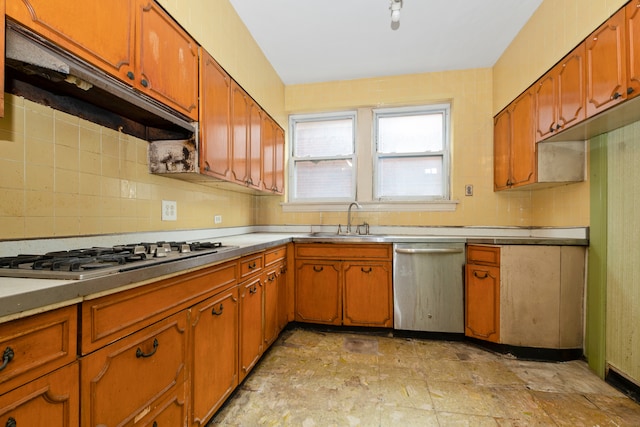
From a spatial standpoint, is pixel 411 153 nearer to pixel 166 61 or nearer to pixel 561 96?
pixel 561 96

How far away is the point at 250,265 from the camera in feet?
6.41

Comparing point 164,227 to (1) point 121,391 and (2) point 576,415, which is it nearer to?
(1) point 121,391

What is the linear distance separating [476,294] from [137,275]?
101 inches

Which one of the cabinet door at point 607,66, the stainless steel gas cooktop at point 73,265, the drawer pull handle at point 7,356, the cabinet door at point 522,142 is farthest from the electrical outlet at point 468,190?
Result: the drawer pull handle at point 7,356

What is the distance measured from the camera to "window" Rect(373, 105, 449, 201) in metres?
3.44

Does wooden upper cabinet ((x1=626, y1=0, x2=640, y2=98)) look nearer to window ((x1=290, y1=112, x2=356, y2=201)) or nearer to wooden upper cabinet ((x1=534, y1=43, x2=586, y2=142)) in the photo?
wooden upper cabinet ((x1=534, y1=43, x2=586, y2=142))

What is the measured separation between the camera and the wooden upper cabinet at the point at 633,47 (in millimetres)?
1478

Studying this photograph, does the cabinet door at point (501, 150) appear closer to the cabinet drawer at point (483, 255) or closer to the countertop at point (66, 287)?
the cabinet drawer at point (483, 255)

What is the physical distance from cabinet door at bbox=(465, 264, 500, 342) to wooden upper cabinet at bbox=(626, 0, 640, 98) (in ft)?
4.76

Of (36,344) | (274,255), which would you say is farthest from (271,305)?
(36,344)

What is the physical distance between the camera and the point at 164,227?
1947 mm

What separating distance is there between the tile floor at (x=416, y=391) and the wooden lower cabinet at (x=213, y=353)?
0.19m

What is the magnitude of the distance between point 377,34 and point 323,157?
56.2 inches

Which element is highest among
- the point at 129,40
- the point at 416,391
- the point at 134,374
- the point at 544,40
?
the point at 544,40
